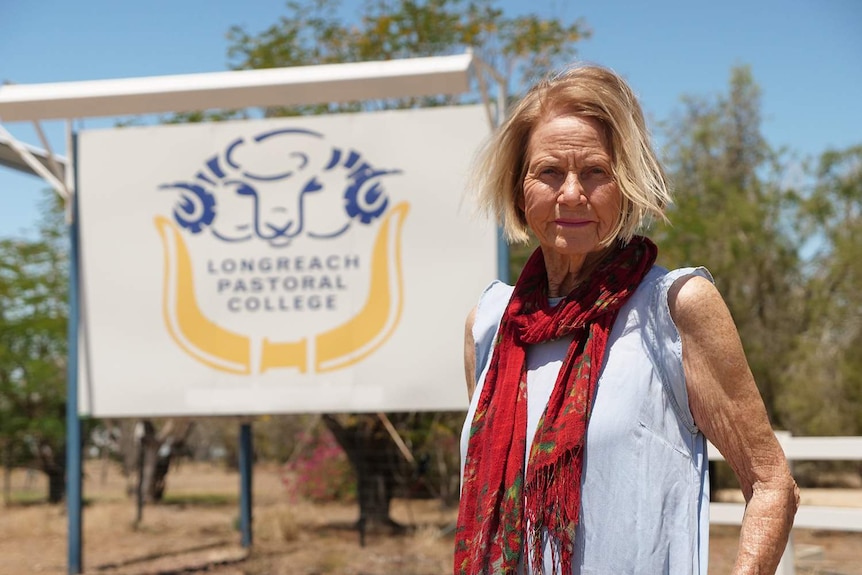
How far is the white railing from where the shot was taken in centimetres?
562

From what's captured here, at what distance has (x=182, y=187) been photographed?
7.31 meters

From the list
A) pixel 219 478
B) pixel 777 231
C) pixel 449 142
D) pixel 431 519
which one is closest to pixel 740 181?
pixel 777 231

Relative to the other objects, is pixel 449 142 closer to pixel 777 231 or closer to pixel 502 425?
pixel 502 425

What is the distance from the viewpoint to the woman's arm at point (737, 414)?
166cm

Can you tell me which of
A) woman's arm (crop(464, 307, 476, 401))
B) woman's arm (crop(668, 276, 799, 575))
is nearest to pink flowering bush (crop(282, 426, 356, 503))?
woman's arm (crop(464, 307, 476, 401))

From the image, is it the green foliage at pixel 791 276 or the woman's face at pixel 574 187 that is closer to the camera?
the woman's face at pixel 574 187

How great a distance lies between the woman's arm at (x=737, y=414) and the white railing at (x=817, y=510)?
4.21m

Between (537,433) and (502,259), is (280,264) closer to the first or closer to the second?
(502,259)

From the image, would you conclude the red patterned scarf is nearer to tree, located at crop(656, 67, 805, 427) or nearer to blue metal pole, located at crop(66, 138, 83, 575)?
blue metal pole, located at crop(66, 138, 83, 575)

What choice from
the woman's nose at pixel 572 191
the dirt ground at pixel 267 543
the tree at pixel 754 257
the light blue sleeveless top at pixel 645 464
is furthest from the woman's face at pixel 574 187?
the tree at pixel 754 257

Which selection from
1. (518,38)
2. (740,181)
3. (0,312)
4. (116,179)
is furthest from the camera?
(740,181)

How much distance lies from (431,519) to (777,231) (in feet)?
21.9

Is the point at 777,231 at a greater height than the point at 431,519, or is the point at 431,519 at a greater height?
the point at 777,231

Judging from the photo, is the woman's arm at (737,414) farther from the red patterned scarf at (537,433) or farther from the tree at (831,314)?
the tree at (831,314)
